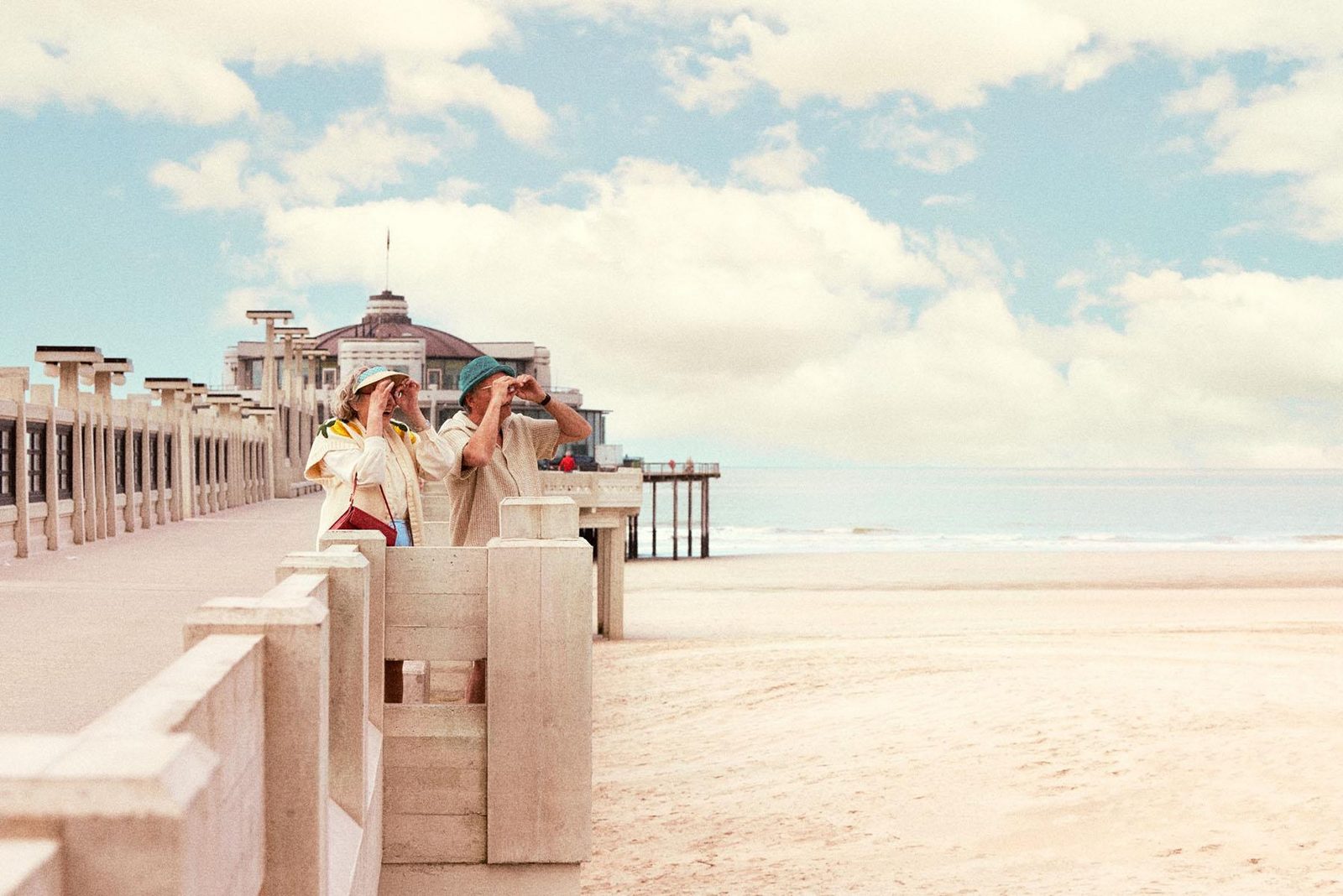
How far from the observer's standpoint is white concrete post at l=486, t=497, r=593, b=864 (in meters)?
4.14

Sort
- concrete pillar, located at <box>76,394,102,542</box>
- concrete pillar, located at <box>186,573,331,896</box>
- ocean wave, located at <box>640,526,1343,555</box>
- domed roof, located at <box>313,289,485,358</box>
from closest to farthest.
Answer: concrete pillar, located at <box>186,573,331,896</box> → concrete pillar, located at <box>76,394,102,542</box> → ocean wave, located at <box>640,526,1343,555</box> → domed roof, located at <box>313,289,485,358</box>

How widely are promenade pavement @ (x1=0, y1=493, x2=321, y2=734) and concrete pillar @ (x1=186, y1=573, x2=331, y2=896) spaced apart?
3448 mm

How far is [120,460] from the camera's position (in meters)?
22.1

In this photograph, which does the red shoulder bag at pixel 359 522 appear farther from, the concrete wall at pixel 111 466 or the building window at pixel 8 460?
the building window at pixel 8 460

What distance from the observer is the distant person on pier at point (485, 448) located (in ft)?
18.9

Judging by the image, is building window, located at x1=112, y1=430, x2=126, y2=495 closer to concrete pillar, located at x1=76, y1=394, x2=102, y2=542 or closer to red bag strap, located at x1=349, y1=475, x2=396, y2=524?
concrete pillar, located at x1=76, y1=394, x2=102, y2=542

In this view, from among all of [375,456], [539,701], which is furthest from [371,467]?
[539,701]

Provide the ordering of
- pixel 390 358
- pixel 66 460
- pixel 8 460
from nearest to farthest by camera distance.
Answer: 1. pixel 8 460
2. pixel 66 460
3. pixel 390 358

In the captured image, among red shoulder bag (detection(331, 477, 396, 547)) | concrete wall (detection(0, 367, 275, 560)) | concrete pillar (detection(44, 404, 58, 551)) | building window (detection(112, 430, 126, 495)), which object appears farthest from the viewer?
building window (detection(112, 430, 126, 495))

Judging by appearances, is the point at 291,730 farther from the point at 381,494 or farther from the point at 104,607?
the point at 104,607

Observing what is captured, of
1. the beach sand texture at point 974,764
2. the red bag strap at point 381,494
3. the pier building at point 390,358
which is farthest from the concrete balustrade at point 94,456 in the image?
Answer: the pier building at point 390,358

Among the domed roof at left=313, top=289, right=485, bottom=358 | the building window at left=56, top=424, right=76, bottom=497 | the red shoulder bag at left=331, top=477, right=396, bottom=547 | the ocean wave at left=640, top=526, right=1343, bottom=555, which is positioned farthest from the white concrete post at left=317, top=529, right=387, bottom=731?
the domed roof at left=313, top=289, right=485, bottom=358

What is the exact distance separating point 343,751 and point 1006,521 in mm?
89744

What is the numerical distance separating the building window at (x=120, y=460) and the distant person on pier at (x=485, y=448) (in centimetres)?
1740
